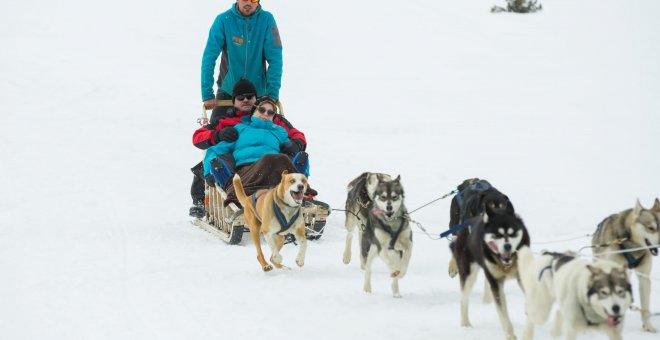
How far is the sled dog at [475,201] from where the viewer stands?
481cm

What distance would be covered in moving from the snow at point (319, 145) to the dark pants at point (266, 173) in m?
0.53

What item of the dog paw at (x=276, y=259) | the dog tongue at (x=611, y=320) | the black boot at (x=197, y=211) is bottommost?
the black boot at (x=197, y=211)

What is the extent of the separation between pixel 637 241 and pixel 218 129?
3977 millimetres

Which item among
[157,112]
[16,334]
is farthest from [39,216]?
[157,112]

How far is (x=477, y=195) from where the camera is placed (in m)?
5.10

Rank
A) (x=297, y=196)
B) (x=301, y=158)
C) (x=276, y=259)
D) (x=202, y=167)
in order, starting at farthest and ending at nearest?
(x=202, y=167)
(x=301, y=158)
(x=276, y=259)
(x=297, y=196)

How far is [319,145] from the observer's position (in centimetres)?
1164

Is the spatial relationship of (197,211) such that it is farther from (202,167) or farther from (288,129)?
(288,129)

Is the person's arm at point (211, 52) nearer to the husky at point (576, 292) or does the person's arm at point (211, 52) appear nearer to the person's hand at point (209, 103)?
the person's hand at point (209, 103)

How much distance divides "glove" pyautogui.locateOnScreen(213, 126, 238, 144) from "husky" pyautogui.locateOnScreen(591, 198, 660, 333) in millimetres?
3533

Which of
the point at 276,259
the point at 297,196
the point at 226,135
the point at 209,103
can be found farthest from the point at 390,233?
the point at 209,103

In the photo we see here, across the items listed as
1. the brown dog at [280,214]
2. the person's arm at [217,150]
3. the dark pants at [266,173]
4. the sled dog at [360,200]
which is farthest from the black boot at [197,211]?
the sled dog at [360,200]

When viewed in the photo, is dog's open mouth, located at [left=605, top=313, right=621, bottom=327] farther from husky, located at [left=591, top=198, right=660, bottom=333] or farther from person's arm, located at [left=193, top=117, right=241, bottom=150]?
person's arm, located at [left=193, top=117, right=241, bottom=150]

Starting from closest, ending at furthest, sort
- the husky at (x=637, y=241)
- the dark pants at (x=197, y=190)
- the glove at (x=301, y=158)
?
the husky at (x=637, y=241) < the glove at (x=301, y=158) < the dark pants at (x=197, y=190)
